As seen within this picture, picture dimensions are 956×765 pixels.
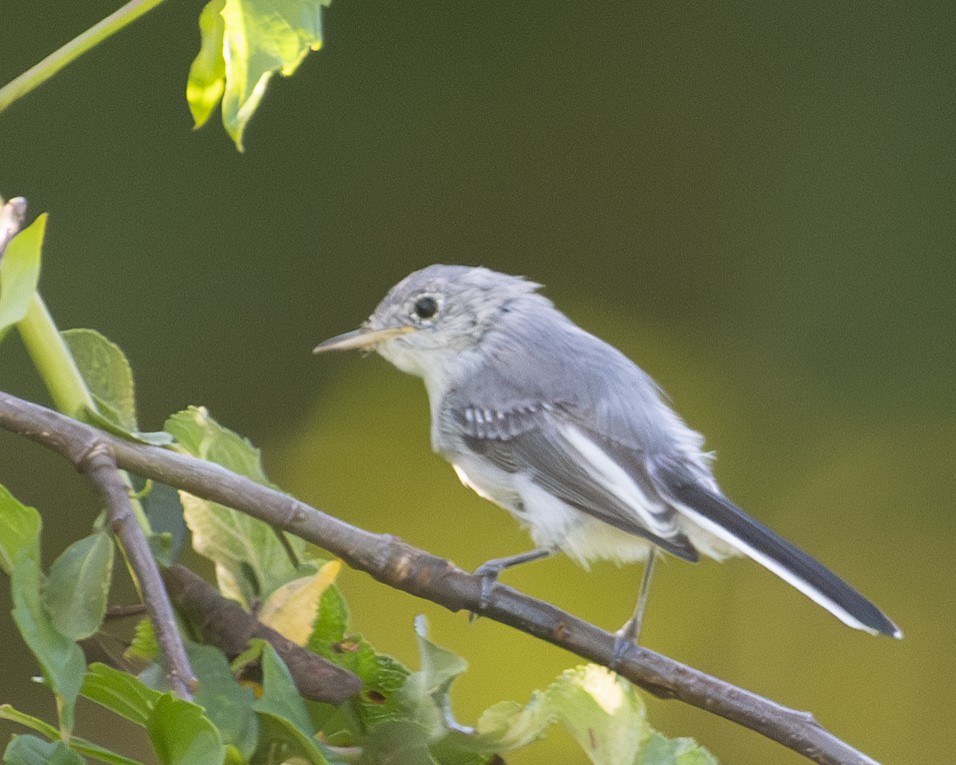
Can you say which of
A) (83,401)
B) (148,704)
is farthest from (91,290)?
(148,704)

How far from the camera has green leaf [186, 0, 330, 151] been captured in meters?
0.55

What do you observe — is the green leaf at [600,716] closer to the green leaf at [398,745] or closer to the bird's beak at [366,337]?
the green leaf at [398,745]

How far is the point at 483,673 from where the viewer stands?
5.82ft

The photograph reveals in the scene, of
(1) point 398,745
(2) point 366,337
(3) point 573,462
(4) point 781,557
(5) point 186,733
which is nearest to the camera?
(5) point 186,733

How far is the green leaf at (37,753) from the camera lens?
1.69 feet

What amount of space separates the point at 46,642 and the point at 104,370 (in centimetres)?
→ 22

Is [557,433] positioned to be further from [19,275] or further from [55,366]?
[19,275]

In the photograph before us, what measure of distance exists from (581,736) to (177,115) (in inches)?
60.7

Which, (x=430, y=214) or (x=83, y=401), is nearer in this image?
(x=83, y=401)

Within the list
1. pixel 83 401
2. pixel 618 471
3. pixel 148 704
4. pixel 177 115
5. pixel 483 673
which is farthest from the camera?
pixel 177 115

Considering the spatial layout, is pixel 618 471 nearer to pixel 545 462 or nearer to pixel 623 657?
pixel 545 462

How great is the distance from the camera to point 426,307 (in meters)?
1.15

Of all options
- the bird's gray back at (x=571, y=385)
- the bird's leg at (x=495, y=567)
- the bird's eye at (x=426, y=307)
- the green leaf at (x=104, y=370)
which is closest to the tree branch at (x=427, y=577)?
the bird's leg at (x=495, y=567)

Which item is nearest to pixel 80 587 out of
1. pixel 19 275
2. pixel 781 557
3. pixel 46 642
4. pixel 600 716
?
pixel 46 642
